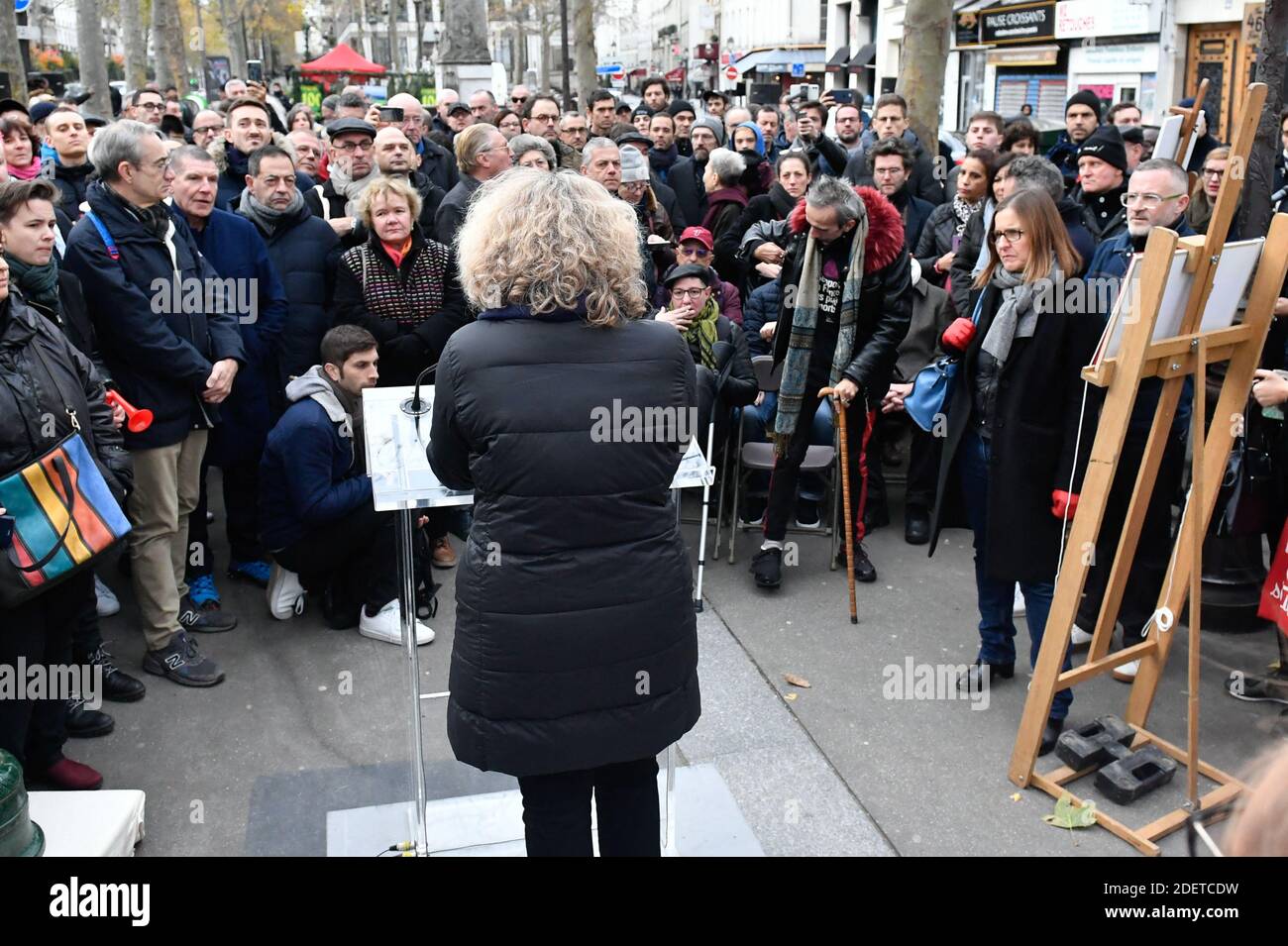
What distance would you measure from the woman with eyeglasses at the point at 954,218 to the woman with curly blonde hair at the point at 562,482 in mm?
4485

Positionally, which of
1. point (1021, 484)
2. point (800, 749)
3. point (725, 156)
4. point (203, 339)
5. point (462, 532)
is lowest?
point (800, 749)

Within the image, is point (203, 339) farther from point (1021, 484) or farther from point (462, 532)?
point (1021, 484)

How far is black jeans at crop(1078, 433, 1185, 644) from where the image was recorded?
15.6 feet

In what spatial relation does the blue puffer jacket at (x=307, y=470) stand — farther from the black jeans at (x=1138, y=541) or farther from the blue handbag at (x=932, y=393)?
the black jeans at (x=1138, y=541)

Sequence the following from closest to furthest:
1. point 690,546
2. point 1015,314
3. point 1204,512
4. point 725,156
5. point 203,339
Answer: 1. point 1204,512
2. point 1015,314
3. point 203,339
4. point 690,546
5. point 725,156

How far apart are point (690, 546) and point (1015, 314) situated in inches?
104

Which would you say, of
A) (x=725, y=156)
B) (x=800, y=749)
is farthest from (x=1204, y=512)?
(x=725, y=156)

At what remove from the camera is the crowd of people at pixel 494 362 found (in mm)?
2691

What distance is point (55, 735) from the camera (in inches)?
162

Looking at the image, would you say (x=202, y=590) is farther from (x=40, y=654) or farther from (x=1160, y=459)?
(x=1160, y=459)

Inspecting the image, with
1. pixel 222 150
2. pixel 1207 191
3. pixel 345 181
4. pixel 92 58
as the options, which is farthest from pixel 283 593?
pixel 92 58

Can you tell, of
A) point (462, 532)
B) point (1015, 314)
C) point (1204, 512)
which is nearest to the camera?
point (1204, 512)

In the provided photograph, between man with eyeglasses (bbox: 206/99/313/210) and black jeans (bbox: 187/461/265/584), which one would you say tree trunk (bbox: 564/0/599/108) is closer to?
man with eyeglasses (bbox: 206/99/313/210)
